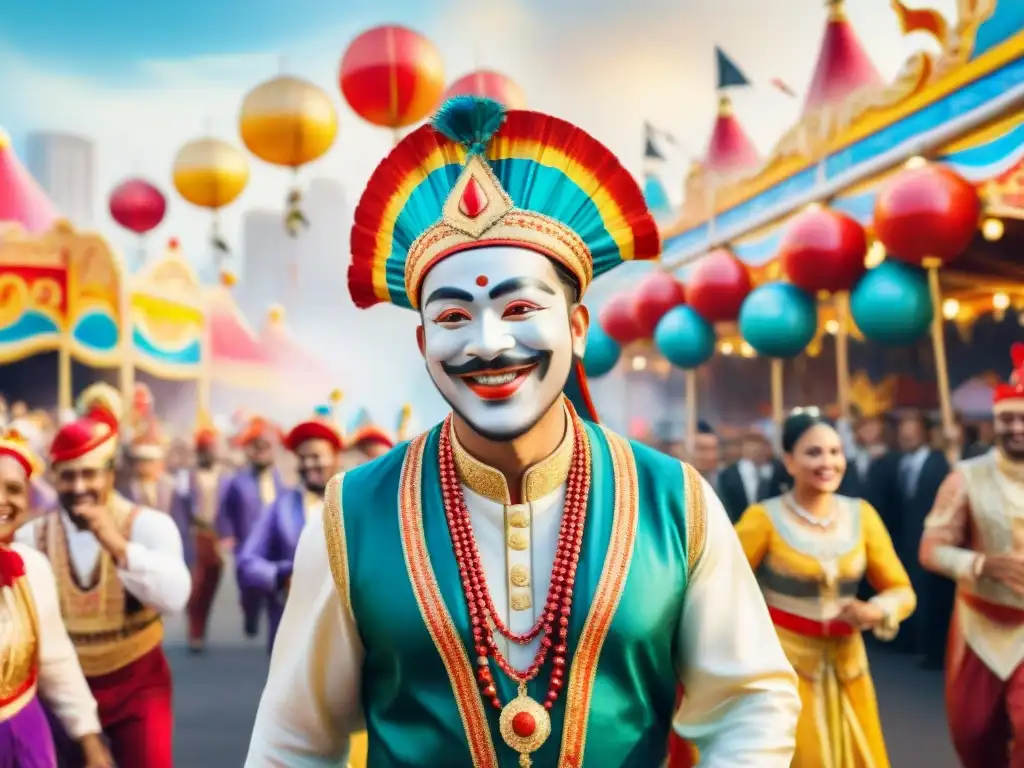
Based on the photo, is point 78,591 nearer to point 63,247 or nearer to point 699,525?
point 699,525

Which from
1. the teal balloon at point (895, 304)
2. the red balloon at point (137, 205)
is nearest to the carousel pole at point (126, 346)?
the red balloon at point (137, 205)

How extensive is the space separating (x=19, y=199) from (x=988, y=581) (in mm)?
15683

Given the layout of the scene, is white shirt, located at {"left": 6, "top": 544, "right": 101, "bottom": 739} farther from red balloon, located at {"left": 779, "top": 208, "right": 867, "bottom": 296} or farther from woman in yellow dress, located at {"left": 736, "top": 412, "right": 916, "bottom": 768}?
red balloon, located at {"left": 779, "top": 208, "right": 867, "bottom": 296}

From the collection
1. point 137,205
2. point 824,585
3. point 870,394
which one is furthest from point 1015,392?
point 137,205

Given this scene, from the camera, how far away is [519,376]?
188cm

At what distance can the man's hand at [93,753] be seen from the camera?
3.04 meters

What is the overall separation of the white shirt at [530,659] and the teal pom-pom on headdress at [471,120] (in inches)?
27.2

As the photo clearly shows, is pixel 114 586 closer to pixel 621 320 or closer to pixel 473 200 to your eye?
pixel 473 200

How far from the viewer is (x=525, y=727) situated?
178cm

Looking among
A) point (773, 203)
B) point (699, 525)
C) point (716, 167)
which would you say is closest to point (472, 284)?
point (699, 525)

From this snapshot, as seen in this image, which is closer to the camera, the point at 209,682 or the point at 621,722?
the point at 621,722

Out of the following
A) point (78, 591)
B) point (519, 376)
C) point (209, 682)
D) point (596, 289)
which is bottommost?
point (209, 682)

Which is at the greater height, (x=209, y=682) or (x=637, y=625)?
(x=637, y=625)

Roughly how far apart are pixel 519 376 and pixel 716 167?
8.70 meters
